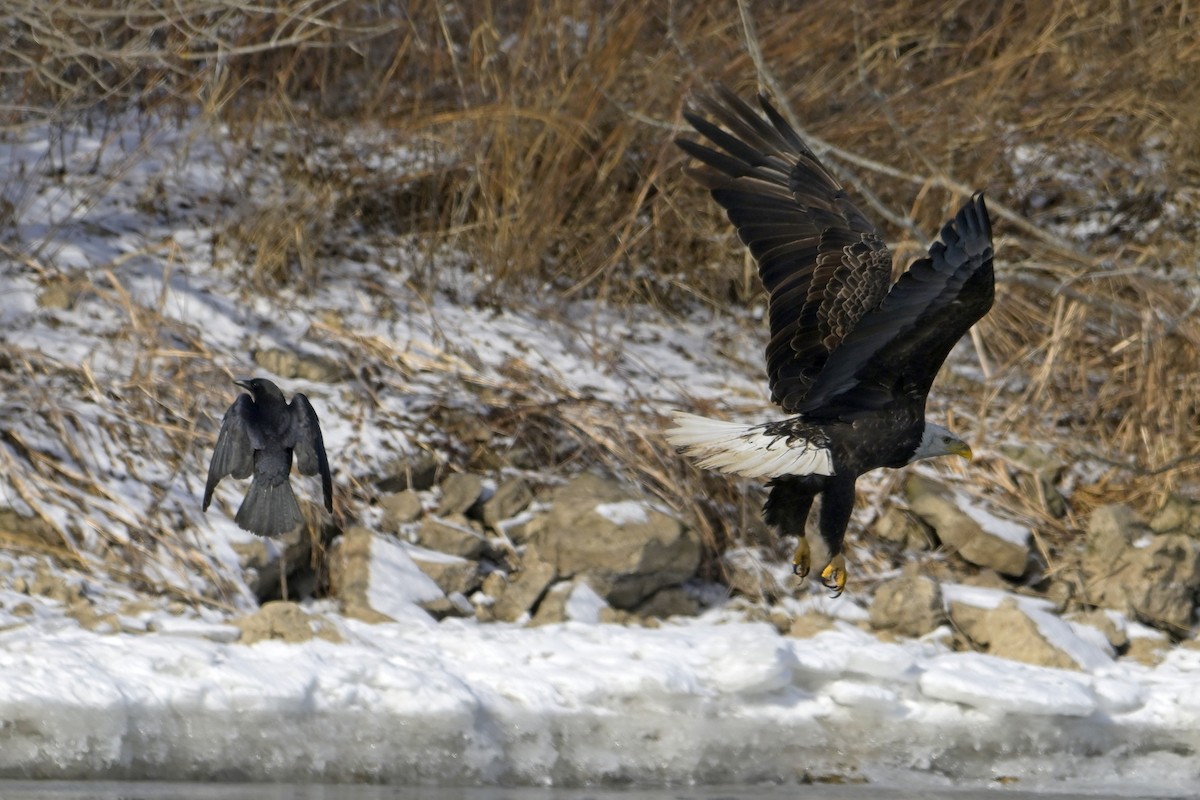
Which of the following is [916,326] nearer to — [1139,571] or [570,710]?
[570,710]

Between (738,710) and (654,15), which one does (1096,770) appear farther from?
(654,15)

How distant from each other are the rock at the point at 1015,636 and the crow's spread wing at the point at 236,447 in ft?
8.83

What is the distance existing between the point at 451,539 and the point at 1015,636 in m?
1.92

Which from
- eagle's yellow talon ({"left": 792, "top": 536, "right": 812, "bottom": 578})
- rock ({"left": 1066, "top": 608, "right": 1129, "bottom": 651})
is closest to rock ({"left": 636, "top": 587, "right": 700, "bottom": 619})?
eagle's yellow talon ({"left": 792, "top": 536, "right": 812, "bottom": 578})

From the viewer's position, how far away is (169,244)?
6852 mm

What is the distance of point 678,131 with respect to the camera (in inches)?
287

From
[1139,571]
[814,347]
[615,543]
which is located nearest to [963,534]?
[1139,571]

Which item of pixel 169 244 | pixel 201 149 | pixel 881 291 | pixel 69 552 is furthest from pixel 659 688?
pixel 201 149

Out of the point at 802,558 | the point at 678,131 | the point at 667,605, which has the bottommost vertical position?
the point at 667,605

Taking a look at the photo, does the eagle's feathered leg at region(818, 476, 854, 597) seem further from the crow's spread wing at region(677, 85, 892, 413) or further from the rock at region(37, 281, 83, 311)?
the rock at region(37, 281, 83, 311)

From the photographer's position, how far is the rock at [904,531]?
6.36 meters

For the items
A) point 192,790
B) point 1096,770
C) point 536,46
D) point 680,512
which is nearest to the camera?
point 192,790

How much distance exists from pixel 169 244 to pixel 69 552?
1.94 meters

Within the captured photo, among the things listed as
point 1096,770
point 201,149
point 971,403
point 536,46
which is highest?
point 536,46
